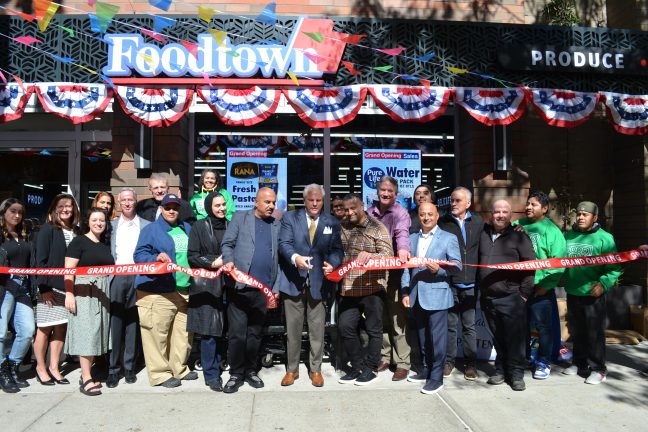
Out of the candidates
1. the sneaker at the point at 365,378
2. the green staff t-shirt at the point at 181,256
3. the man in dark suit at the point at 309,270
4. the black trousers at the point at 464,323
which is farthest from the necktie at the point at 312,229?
the black trousers at the point at 464,323

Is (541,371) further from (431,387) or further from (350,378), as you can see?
(350,378)

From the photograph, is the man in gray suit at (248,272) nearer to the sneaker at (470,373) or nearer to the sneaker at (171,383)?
the sneaker at (171,383)

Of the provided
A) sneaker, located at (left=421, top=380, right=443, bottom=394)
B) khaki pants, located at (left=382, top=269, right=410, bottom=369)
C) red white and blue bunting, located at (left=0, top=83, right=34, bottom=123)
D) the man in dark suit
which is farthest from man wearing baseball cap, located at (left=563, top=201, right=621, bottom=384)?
red white and blue bunting, located at (left=0, top=83, right=34, bottom=123)

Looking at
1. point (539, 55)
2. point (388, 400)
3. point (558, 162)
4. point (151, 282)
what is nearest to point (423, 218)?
point (388, 400)

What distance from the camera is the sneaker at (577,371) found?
17.5 feet

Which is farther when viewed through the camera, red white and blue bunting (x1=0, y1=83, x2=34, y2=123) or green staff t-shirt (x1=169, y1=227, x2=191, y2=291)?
red white and blue bunting (x1=0, y1=83, x2=34, y2=123)

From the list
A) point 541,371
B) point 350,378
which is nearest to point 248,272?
point 350,378

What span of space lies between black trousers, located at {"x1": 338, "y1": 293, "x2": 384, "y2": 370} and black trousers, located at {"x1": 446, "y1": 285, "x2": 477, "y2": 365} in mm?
822

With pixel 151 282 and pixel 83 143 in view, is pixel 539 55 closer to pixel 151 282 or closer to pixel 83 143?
pixel 151 282

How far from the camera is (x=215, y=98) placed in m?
6.22

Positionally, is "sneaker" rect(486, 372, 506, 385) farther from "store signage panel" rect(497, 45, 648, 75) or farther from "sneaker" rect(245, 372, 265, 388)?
"store signage panel" rect(497, 45, 648, 75)

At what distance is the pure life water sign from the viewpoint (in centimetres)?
793

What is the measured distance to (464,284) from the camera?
5.28m

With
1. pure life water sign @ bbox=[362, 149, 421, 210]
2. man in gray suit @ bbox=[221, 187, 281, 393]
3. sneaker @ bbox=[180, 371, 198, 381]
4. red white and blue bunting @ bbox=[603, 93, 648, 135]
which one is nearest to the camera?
man in gray suit @ bbox=[221, 187, 281, 393]
